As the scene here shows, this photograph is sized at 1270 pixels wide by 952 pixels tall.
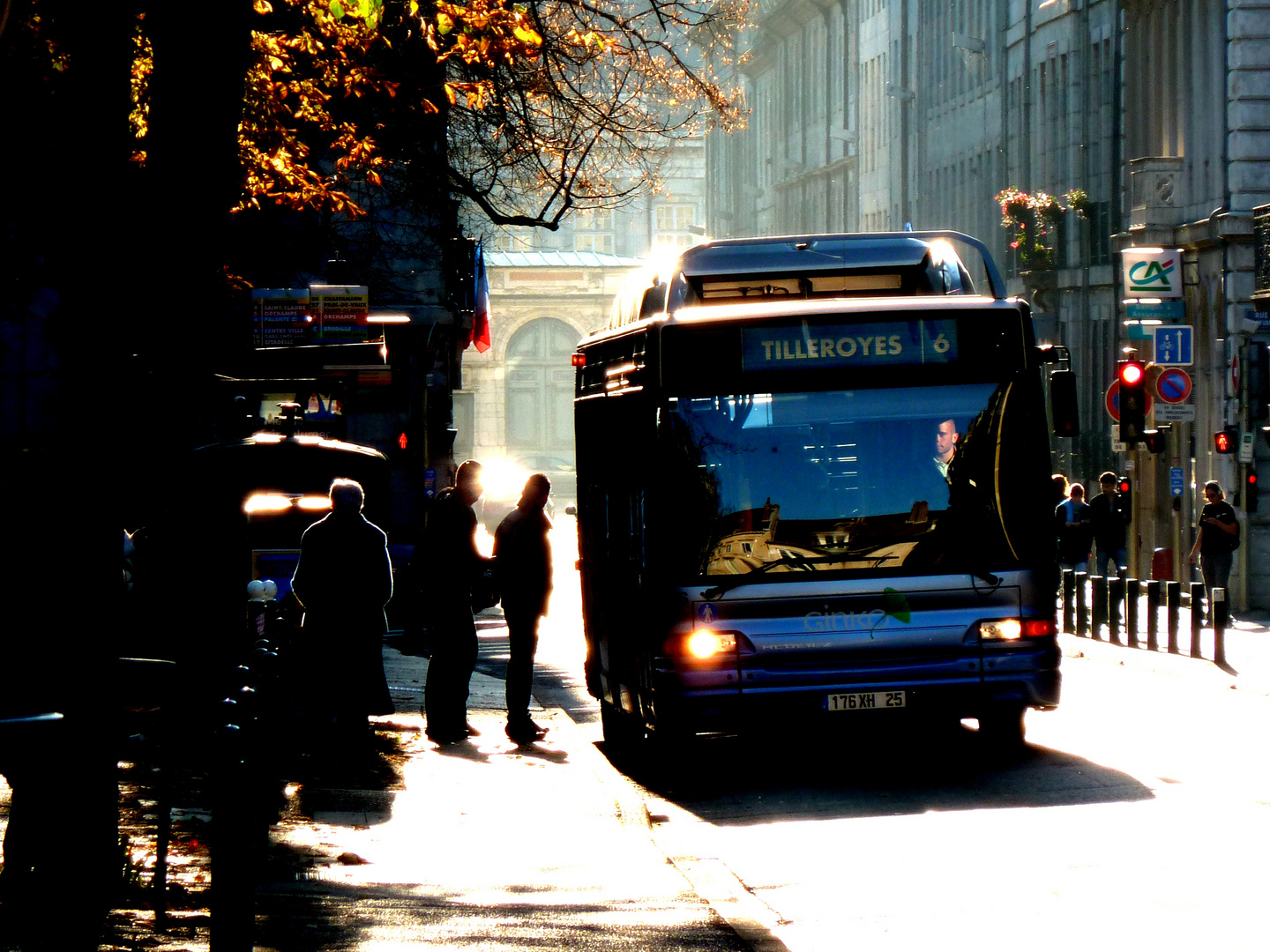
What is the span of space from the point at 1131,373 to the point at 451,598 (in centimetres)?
1232

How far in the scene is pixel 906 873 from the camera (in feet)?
30.0

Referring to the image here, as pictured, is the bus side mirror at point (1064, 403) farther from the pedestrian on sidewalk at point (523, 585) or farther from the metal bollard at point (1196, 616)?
the metal bollard at point (1196, 616)

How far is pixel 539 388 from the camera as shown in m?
98.2

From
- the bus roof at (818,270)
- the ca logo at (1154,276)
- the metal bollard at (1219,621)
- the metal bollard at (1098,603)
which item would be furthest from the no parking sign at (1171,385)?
the bus roof at (818,270)

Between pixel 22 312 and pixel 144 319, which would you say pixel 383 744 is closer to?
pixel 144 319

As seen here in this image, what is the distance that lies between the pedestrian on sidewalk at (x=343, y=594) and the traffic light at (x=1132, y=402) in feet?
44.0

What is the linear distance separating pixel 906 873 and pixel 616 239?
9572 centimetres

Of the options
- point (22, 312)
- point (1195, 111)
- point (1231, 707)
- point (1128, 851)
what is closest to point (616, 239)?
point (1195, 111)

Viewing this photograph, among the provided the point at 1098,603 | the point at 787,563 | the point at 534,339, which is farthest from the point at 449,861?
the point at 534,339

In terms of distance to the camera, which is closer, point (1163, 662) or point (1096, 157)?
point (1163, 662)

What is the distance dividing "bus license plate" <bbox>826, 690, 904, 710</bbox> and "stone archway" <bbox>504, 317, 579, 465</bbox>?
84.8 m

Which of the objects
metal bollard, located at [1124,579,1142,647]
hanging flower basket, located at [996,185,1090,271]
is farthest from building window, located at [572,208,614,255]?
metal bollard, located at [1124,579,1142,647]

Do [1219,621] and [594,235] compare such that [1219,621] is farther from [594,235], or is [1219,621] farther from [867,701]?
[594,235]

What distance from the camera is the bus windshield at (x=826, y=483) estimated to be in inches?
486
